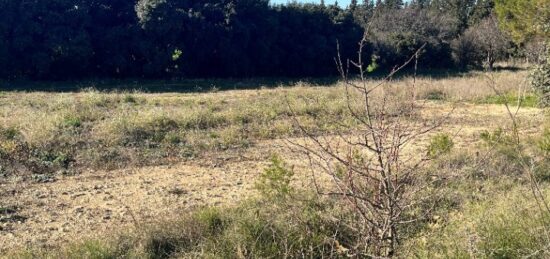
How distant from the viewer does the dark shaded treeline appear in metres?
20.2

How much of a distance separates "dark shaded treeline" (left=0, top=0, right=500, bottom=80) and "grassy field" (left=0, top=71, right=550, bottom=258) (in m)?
8.88

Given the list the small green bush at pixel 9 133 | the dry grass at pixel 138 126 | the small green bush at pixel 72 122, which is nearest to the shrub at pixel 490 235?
the dry grass at pixel 138 126

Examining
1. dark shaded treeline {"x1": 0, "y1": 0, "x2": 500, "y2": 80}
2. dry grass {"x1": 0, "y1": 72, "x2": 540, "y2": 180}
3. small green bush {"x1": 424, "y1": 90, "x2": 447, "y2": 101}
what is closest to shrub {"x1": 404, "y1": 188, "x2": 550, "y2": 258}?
dry grass {"x1": 0, "y1": 72, "x2": 540, "y2": 180}

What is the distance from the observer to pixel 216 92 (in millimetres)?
17547

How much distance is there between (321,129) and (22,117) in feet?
19.1

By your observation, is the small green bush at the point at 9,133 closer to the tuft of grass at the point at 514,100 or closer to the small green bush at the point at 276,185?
the small green bush at the point at 276,185

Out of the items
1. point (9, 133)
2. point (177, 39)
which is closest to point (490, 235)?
point (9, 133)

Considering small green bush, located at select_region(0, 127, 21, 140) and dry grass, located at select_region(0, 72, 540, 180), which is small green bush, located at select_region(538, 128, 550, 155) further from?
small green bush, located at select_region(0, 127, 21, 140)

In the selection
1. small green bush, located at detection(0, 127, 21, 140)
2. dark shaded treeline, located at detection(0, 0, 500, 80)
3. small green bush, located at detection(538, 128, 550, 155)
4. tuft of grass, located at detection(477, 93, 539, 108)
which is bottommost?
tuft of grass, located at detection(477, 93, 539, 108)

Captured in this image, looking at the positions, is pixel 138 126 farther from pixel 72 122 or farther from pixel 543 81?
pixel 543 81

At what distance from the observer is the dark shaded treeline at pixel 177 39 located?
20.2m

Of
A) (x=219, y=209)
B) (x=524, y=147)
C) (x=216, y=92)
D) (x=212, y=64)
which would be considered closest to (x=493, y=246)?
(x=219, y=209)

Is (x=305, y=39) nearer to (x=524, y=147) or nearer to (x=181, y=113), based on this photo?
(x=181, y=113)

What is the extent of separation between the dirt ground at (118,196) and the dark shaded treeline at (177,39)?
12.1 m
